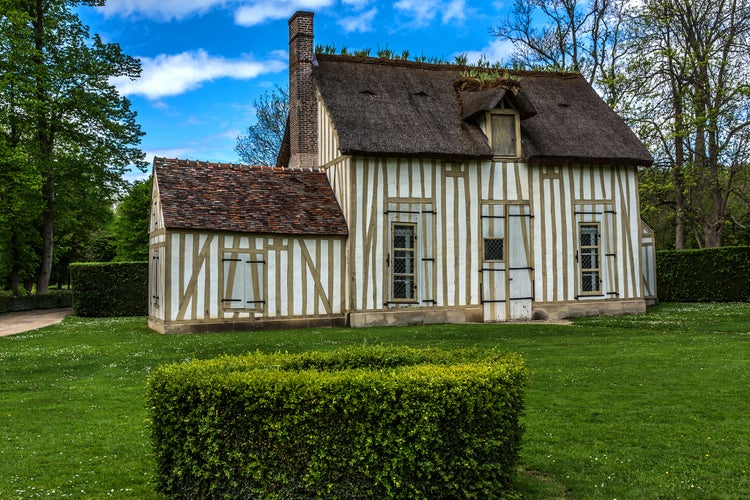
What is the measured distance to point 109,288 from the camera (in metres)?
23.7

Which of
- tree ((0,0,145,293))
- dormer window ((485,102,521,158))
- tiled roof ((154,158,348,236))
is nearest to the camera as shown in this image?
tiled roof ((154,158,348,236))

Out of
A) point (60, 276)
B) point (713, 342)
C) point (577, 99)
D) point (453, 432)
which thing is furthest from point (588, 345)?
point (60, 276)

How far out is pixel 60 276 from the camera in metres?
46.7

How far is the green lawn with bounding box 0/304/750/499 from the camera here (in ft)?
18.4

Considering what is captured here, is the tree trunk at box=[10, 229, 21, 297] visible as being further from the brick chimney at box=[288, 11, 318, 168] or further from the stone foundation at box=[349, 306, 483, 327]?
the stone foundation at box=[349, 306, 483, 327]

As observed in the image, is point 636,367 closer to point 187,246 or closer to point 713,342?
point 713,342

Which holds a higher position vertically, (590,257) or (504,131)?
(504,131)

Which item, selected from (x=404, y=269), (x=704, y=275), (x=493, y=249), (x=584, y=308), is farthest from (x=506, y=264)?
(x=704, y=275)

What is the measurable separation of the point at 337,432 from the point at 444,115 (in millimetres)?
15269

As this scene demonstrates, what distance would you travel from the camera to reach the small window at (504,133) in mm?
18609

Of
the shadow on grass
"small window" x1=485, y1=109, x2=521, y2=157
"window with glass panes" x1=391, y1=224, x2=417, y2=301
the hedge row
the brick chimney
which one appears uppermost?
the brick chimney

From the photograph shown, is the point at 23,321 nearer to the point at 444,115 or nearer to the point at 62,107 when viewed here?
the point at 62,107

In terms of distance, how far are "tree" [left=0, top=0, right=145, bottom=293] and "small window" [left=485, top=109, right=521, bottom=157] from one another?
17.4m

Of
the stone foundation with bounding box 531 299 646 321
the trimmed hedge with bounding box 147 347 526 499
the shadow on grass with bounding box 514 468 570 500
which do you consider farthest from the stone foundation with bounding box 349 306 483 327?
the trimmed hedge with bounding box 147 347 526 499
